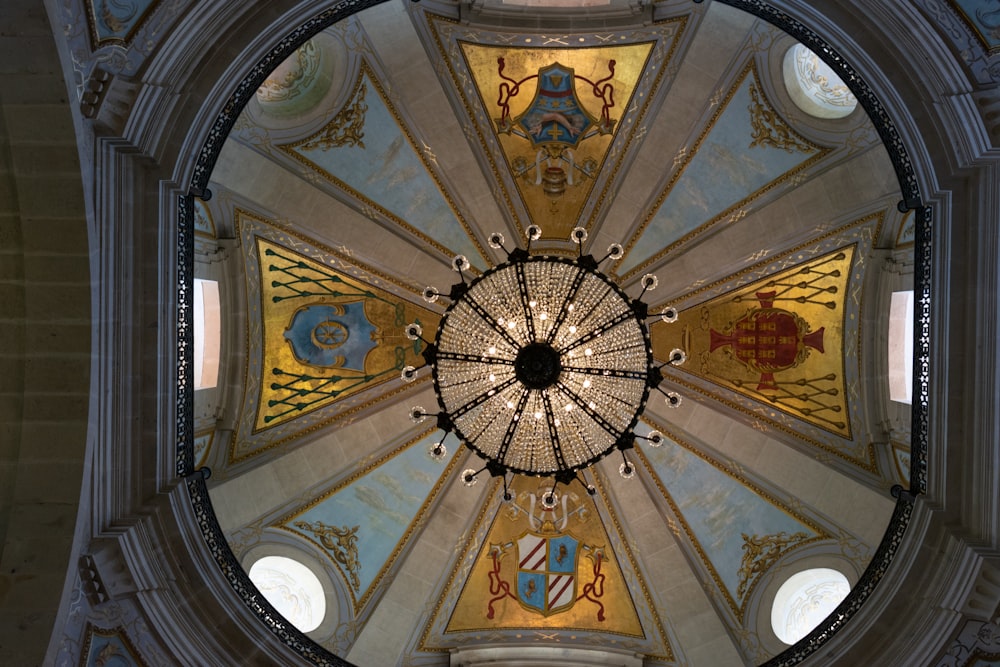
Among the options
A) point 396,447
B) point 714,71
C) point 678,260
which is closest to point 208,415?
point 396,447

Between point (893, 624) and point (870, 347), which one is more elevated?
point (870, 347)

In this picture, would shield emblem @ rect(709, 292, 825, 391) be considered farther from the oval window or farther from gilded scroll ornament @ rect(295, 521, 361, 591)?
gilded scroll ornament @ rect(295, 521, 361, 591)

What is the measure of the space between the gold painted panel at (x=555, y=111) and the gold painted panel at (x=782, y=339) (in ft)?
6.67

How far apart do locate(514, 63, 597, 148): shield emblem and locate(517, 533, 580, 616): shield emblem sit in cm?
486

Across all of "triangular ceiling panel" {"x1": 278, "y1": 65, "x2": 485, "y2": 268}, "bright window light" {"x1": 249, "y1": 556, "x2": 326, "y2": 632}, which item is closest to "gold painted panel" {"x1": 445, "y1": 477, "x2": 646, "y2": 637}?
"bright window light" {"x1": 249, "y1": 556, "x2": 326, "y2": 632}

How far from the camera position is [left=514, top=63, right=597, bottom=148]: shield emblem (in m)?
10.2

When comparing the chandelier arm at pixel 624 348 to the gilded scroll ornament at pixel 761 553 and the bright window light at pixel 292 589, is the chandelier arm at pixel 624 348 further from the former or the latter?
the bright window light at pixel 292 589

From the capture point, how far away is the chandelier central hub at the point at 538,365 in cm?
812

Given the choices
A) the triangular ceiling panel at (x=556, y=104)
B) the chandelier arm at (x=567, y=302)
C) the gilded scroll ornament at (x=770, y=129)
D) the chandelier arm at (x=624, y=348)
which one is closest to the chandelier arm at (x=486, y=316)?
the chandelier arm at (x=567, y=302)

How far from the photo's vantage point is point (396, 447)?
11328mm

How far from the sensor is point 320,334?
1103 cm

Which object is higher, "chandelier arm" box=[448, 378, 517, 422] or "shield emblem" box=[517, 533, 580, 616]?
"chandelier arm" box=[448, 378, 517, 422]

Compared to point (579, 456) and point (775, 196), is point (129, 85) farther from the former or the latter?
point (775, 196)

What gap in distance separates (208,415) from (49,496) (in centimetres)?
285
